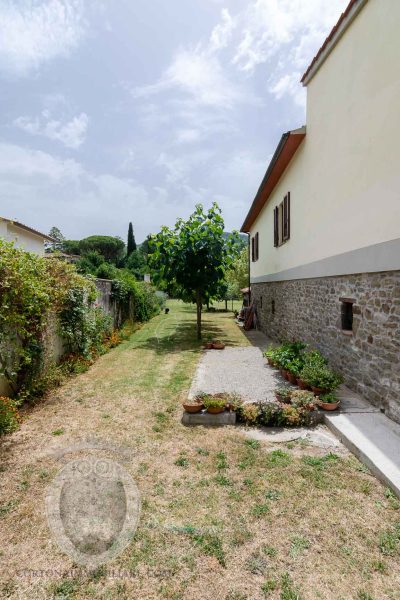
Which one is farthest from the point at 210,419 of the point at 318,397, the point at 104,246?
the point at 104,246

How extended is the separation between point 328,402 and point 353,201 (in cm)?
357

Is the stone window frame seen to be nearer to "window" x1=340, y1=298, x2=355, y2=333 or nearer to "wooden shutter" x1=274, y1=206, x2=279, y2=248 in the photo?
"window" x1=340, y1=298, x2=355, y2=333

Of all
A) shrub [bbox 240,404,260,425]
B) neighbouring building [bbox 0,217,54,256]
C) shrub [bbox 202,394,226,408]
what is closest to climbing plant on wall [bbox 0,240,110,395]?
shrub [bbox 202,394,226,408]

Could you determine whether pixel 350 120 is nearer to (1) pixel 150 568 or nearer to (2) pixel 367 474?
(2) pixel 367 474

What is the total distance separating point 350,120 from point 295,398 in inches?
199

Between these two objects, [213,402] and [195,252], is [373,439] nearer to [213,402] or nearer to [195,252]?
[213,402]

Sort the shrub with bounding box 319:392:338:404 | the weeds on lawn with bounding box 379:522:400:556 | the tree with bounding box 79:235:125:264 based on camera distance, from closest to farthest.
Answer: the weeds on lawn with bounding box 379:522:400:556
the shrub with bounding box 319:392:338:404
the tree with bounding box 79:235:125:264

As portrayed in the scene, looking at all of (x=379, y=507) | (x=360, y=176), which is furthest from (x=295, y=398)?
(x=360, y=176)

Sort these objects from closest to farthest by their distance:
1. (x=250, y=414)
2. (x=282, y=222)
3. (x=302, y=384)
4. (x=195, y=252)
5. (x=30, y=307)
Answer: (x=250, y=414) < (x=30, y=307) < (x=302, y=384) < (x=282, y=222) < (x=195, y=252)

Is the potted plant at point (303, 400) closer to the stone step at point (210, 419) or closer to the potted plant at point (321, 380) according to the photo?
the potted plant at point (321, 380)

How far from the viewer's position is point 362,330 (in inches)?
224

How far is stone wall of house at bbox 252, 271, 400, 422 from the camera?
4.77 m

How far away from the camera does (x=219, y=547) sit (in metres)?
2.76

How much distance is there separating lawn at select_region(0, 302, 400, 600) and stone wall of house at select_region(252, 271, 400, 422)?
4.94 ft
